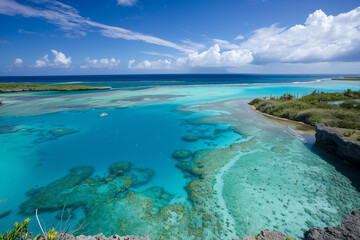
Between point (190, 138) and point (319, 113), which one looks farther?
point (319, 113)

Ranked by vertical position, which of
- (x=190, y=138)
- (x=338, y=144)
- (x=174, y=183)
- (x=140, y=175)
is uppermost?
(x=338, y=144)

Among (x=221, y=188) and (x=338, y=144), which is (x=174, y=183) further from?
(x=338, y=144)

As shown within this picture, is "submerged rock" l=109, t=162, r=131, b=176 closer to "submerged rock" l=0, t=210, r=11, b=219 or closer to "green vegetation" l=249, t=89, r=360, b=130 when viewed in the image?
"submerged rock" l=0, t=210, r=11, b=219

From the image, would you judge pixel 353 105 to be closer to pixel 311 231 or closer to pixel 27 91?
pixel 311 231

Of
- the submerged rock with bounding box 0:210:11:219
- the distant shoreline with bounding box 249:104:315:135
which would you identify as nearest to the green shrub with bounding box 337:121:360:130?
the distant shoreline with bounding box 249:104:315:135

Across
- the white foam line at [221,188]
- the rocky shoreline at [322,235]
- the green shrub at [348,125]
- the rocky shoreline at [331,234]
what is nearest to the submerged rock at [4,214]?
the rocky shoreline at [322,235]

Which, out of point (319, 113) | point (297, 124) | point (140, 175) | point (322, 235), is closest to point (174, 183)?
point (140, 175)

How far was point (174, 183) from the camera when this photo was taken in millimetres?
14242

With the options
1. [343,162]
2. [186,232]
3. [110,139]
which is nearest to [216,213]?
[186,232]

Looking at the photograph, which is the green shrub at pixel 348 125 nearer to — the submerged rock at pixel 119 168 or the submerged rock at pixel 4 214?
the submerged rock at pixel 119 168

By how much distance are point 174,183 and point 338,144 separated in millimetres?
16905

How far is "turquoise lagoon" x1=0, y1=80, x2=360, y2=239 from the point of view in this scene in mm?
10383

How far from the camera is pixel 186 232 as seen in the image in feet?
31.8

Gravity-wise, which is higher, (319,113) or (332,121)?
(319,113)
